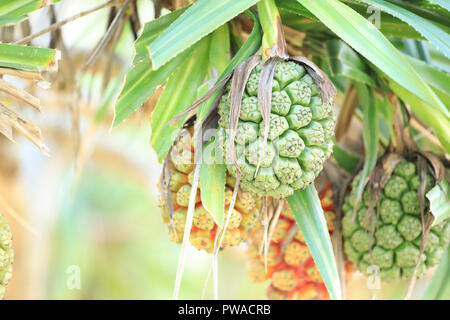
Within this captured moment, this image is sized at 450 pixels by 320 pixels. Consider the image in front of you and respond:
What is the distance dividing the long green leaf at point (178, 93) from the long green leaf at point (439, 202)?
0.47 metres

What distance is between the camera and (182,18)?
0.78 meters

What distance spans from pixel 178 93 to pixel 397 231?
0.53 m

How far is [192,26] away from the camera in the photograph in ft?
2.53

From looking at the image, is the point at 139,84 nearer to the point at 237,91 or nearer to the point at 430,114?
the point at 237,91

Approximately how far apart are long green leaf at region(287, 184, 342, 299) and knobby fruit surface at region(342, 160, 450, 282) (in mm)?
278

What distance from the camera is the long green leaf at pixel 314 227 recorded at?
33.1 inches

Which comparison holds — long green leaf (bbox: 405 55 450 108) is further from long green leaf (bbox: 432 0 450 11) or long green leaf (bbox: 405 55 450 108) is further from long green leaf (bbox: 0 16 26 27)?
long green leaf (bbox: 0 16 26 27)

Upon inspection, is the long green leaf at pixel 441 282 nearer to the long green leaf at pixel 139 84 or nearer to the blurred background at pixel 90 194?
the blurred background at pixel 90 194

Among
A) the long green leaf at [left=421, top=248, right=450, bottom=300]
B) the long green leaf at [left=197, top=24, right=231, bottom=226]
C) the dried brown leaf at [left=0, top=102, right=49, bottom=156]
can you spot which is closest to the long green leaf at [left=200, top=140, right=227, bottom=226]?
the long green leaf at [left=197, top=24, right=231, bottom=226]

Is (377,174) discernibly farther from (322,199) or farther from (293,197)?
(293,197)

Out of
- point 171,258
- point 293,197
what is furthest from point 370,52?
point 171,258

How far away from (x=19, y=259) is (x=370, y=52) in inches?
68.5

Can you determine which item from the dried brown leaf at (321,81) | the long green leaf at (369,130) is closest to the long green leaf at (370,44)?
the dried brown leaf at (321,81)

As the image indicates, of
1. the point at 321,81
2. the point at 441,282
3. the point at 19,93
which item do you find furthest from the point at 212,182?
the point at 441,282
